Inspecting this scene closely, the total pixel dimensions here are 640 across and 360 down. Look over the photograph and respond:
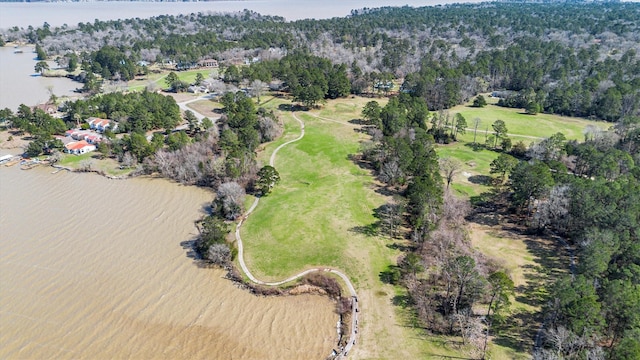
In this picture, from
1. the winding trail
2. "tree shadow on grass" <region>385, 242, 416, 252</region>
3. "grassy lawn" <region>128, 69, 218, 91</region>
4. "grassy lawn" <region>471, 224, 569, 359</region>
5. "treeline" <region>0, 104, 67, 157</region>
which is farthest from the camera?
"grassy lawn" <region>128, 69, 218, 91</region>

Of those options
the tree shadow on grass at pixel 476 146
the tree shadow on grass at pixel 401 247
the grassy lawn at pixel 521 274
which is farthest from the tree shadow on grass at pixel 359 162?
the tree shadow on grass at pixel 476 146

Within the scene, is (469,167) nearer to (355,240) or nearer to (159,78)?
(355,240)

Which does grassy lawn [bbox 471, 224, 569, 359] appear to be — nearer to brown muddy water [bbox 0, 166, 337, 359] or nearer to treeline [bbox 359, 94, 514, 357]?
treeline [bbox 359, 94, 514, 357]

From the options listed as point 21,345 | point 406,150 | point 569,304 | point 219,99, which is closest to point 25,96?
point 219,99

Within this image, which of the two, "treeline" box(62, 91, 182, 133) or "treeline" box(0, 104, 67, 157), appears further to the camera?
"treeline" box(62, 91, 182, 133)

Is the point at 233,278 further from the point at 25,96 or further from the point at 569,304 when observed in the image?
the point at 25,96

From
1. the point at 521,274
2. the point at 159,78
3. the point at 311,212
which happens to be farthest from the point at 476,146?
the point at 159,78

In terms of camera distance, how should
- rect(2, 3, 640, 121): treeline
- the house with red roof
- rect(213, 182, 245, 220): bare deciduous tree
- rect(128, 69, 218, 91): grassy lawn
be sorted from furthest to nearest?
rect(128, 69, 218, 91): grassy lawn → rect(2, 3, 640, 121): treeline → the house with red roof → rect(213, 182, 245, 220): bare deciduous tree

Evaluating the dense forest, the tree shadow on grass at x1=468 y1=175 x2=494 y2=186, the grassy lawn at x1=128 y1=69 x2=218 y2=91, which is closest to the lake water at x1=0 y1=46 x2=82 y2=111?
the dense forest
